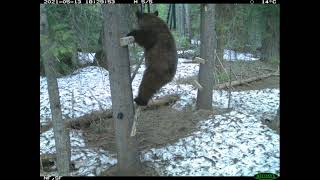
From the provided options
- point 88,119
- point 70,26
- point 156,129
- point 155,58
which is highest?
point 70,26

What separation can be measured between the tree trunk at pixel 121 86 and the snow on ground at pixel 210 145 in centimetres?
60

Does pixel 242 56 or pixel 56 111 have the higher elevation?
pixel 242 56

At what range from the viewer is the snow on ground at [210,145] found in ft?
Result: 21.7

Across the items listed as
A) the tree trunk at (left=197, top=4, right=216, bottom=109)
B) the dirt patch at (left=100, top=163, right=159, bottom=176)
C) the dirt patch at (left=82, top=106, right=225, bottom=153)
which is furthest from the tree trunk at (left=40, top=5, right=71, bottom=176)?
the tree trunk at (left=197, top=4, right=216, bottom=109)

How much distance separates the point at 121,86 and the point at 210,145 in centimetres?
239

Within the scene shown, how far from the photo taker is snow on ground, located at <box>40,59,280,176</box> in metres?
6.61

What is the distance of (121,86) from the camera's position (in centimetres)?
604

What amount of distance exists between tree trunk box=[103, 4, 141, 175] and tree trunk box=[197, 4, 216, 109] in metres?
2.95

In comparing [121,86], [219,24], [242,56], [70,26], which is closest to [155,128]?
[121,86]

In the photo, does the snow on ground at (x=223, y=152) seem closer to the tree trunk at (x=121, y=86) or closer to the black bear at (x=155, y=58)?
the tree trunk at (x=121, y=86)

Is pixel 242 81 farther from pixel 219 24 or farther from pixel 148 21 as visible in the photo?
pixel 148 21

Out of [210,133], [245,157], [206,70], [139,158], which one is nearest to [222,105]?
[206,70]

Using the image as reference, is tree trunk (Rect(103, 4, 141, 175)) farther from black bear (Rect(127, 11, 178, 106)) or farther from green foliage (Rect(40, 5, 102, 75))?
green foliage (Rect(40, 5, 102, 75))
